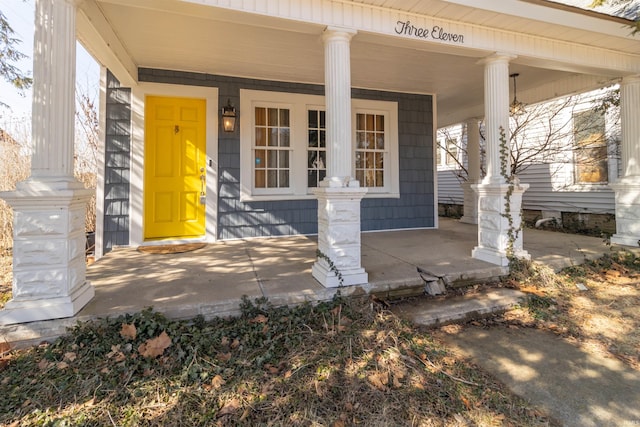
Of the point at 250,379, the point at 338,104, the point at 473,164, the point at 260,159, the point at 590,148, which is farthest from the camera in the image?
the point at 473,164

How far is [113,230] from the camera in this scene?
Result: 444 cm

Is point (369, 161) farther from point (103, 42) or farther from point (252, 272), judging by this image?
point (103, 42)

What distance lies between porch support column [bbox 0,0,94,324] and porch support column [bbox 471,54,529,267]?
13.1ft

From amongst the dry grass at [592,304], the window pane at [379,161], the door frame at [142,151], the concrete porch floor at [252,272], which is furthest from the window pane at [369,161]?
the dry grass at [592,304]

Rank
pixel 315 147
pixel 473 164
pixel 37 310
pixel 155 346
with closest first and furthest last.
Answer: pixel 155 346 < pixel 37 310 < pixel 315 147 < pixel 473 164

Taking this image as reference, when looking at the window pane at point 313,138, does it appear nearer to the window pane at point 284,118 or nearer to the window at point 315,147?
the window at point 315,147

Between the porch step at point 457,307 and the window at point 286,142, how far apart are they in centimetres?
262

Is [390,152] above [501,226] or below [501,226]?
above

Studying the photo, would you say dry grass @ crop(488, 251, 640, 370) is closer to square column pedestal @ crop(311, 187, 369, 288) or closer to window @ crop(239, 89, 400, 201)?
square column pedestal @ crop(311, 187, 369, 288)

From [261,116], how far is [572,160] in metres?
6.81

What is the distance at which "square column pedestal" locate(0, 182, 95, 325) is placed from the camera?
7.13ft

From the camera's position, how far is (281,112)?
528cm

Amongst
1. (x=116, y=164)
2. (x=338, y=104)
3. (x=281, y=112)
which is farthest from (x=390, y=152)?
(x=116, y=164)

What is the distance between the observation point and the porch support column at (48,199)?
2.19 m
